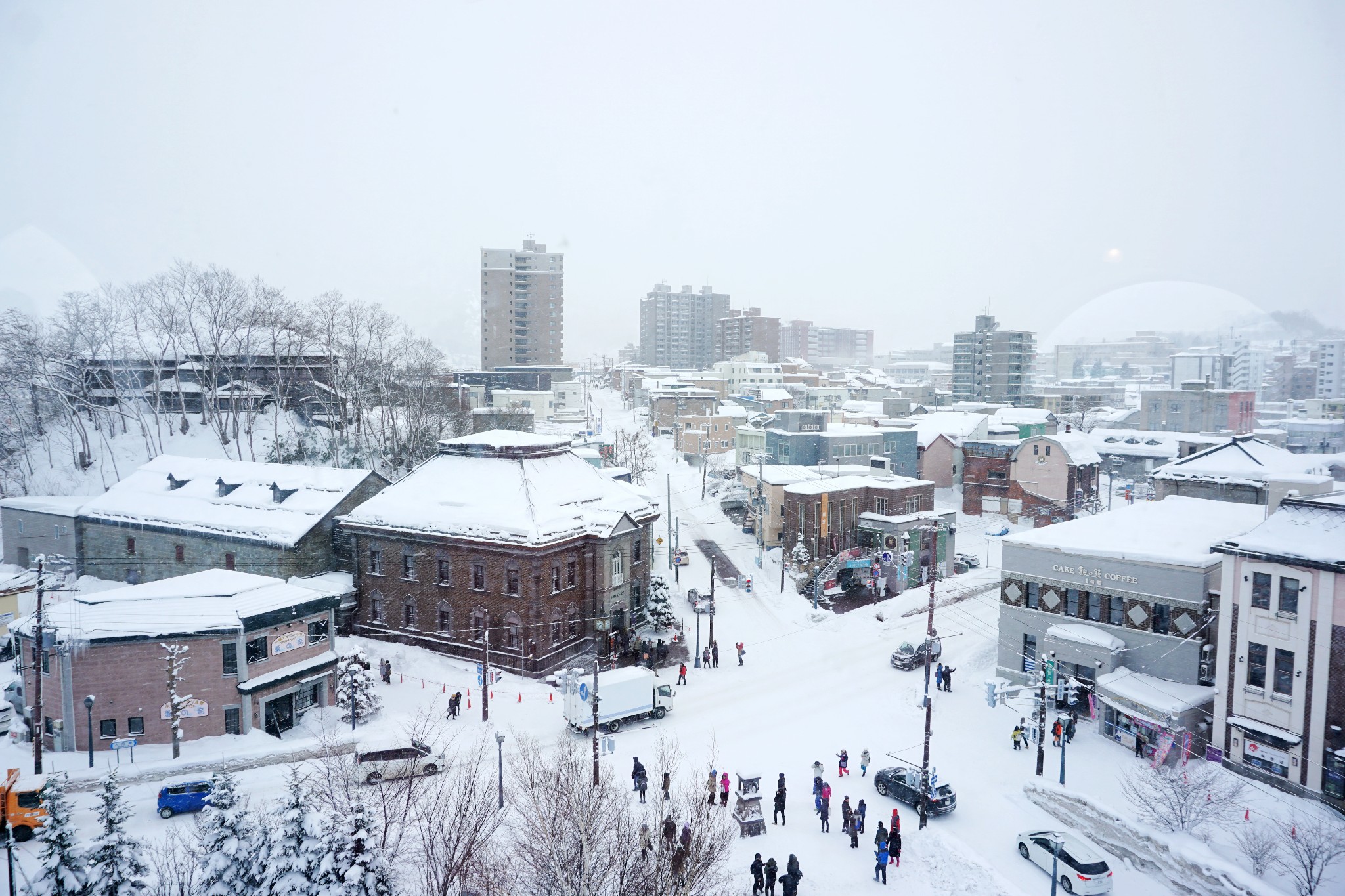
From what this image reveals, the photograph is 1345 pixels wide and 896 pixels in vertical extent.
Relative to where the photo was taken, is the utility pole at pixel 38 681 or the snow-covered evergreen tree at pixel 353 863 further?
the utility pole at pixel 38 681

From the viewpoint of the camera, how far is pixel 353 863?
14352mm

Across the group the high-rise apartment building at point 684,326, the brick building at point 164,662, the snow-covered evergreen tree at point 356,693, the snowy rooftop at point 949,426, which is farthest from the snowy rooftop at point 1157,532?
the high-rise apartment building at point 684,326

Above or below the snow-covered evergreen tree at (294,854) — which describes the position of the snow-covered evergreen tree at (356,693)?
below

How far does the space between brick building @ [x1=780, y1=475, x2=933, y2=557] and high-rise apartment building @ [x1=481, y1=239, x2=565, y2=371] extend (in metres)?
83.3

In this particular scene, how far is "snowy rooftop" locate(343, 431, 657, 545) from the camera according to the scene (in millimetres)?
36594

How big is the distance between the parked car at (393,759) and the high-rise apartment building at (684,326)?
571 ft

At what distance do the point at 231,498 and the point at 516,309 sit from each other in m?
91.5

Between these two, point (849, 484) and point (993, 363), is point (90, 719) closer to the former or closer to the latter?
point (849, 484)

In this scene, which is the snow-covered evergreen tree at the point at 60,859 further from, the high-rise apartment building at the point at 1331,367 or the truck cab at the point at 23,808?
the high-rise apartment building at the point at 1331,367

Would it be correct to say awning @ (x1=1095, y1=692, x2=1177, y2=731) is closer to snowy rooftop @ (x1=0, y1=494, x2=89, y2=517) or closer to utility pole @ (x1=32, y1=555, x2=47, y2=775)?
utility pole @ (x1=32, y1=555, x2=47, y2=775)

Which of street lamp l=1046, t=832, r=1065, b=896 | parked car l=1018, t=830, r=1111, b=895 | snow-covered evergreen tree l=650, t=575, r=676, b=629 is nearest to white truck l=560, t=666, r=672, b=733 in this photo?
snow-covered evergreen tree l=650, t=575, r=676, b=629

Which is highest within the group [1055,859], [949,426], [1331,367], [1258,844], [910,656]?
[1331,367]

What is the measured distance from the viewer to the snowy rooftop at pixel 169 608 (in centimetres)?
2608

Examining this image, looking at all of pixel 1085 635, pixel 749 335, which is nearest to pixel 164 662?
pixel 1085 635
